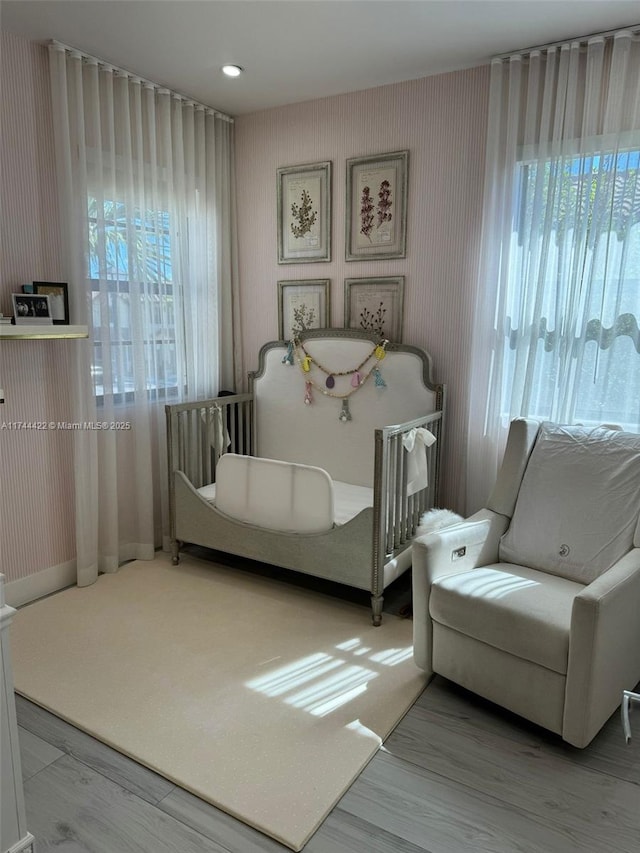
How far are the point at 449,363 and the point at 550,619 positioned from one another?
163 centimetres

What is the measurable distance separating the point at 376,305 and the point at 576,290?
1072 millimetres

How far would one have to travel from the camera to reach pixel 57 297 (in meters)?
2.73

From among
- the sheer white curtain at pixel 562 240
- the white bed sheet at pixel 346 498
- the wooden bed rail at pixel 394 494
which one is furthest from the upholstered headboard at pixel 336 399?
the sheer white curtain at pixel 562 240

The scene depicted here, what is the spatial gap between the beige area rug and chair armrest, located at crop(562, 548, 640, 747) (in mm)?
574

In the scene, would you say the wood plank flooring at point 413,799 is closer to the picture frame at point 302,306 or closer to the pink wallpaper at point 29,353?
the pink wallpaper at point 29,353

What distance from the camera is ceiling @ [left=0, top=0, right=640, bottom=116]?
7.66 feet

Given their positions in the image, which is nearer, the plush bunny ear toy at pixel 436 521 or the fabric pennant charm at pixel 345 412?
the plush bunny ear toy at pixel 436 521

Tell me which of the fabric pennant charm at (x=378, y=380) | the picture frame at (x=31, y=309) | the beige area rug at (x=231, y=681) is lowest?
the beige area rug at (x=231, y=681)

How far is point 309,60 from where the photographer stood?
2.84m

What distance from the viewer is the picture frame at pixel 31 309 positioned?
257 cm

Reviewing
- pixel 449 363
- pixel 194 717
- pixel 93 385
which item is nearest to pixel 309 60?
pixel 449 363

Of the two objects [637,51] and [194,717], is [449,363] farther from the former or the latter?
[194,717]

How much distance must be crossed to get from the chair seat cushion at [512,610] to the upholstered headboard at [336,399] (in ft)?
3.87

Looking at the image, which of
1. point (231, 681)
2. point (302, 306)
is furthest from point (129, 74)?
point (231, 681)
